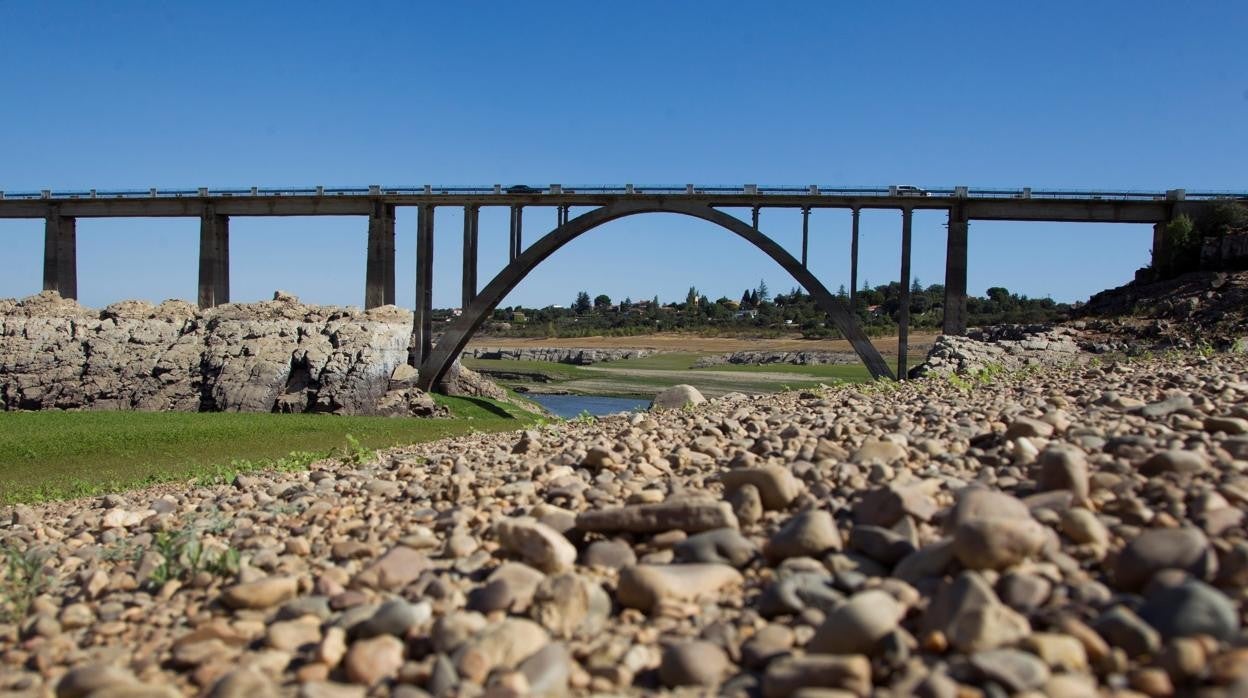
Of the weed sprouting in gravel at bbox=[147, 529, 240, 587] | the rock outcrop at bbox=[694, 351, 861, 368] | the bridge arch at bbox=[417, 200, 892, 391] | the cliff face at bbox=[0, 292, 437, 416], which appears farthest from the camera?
the rock outcrop at bbox=[694, 351, 861, 368]

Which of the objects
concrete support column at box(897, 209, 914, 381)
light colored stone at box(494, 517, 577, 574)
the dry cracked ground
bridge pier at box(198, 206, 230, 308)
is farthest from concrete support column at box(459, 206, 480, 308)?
light colored stone at box(494, 517, 577, 574)

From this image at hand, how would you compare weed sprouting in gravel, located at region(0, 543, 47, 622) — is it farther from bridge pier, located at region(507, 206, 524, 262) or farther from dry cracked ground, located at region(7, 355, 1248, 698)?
bridge pier, located at region(507, 206, 524, 262)

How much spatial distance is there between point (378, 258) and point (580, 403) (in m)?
12.8

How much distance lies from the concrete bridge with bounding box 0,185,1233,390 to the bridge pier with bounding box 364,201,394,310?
4cm

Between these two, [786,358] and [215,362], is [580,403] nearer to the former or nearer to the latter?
[215,362]

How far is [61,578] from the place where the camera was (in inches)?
189

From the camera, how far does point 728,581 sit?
3.32m

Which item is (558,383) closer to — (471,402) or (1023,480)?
(471,402)

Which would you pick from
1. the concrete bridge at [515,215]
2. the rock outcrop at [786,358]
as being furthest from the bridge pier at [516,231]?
the rock outcrop at [786,358]

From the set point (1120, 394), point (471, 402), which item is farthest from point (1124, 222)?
point (1120, 394)

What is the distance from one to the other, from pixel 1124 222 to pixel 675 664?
32.8m

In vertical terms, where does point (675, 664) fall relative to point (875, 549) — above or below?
below

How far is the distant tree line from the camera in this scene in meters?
65.4

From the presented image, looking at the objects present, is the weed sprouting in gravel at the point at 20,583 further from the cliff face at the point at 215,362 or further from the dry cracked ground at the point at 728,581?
the cliff face at the point at 215,362
